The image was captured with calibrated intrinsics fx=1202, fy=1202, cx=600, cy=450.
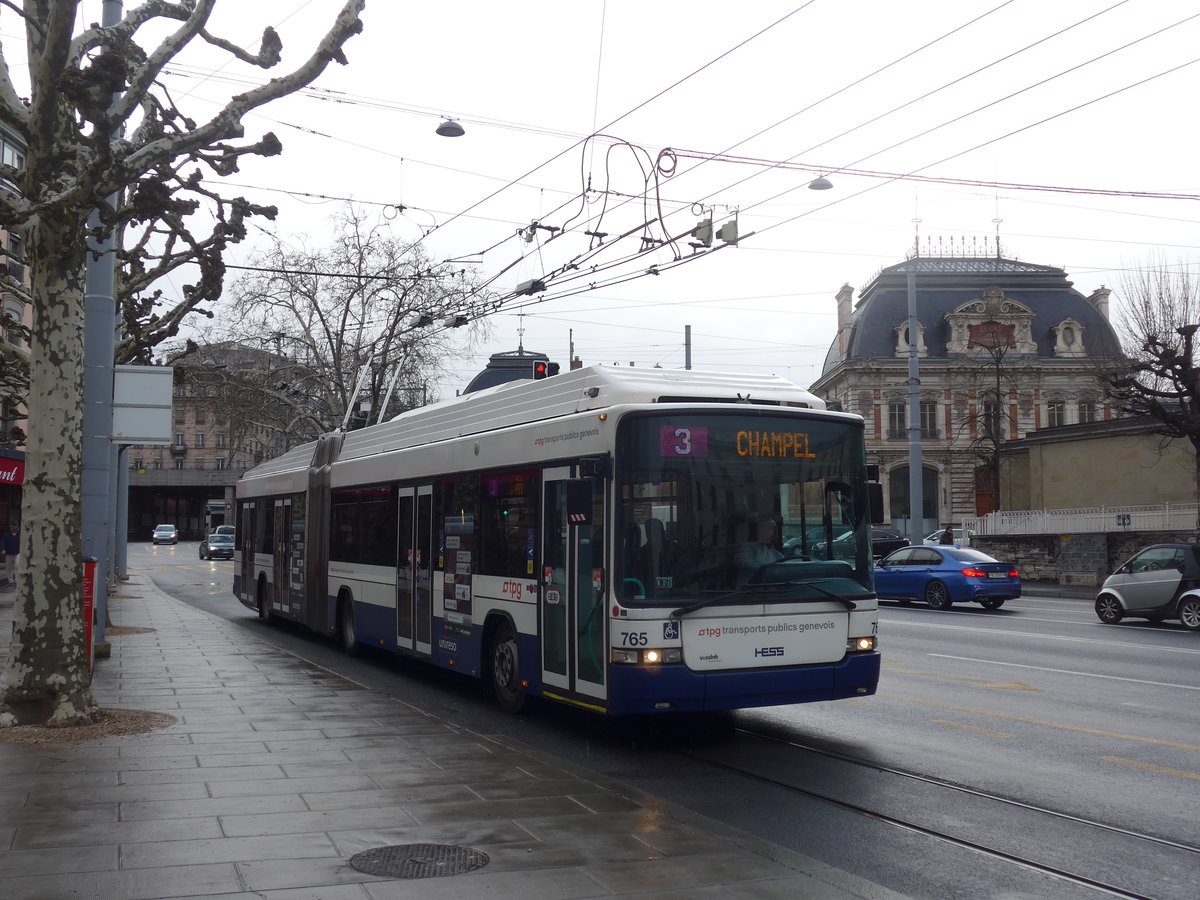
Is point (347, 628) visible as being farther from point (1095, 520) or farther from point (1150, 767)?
point (1095, 520)

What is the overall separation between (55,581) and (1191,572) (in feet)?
60.3

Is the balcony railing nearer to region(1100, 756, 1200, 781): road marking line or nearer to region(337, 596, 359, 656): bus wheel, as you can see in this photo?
region(337, 596, 359, 656): bus wheel

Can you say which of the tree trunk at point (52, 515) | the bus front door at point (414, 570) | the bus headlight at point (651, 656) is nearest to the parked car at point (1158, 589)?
the bus front door at point (414, 570)

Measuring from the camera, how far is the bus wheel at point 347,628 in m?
16.4

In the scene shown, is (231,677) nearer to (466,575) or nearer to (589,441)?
(466,575)

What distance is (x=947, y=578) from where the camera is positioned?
85.8 ft

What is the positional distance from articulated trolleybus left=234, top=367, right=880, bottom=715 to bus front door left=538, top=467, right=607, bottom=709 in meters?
0.02

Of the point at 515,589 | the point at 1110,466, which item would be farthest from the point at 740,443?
the point at 1110,466

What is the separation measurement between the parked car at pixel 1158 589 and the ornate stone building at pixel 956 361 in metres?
55.3

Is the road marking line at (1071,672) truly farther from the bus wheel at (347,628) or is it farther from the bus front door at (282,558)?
the bus front door at (282,558)

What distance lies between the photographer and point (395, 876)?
18.3 ft

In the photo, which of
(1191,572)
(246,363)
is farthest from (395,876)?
(246,363)

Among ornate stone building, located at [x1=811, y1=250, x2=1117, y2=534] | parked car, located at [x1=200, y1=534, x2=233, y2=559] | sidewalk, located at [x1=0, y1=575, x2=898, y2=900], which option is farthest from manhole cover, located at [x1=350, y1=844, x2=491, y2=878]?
ornate stone building, located at [x1=811, y1=250, x2=1117, y2=534]

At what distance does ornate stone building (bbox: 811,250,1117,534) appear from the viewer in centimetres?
7744
